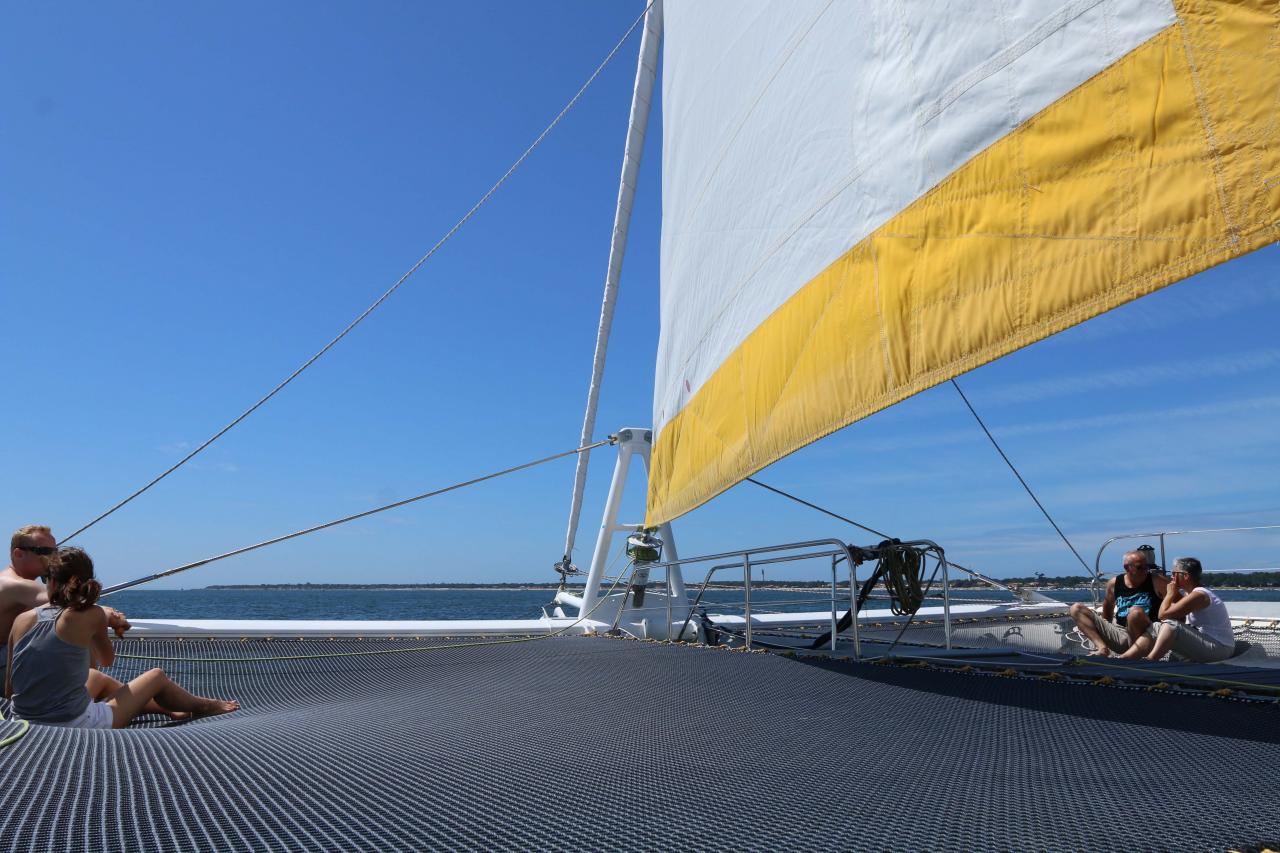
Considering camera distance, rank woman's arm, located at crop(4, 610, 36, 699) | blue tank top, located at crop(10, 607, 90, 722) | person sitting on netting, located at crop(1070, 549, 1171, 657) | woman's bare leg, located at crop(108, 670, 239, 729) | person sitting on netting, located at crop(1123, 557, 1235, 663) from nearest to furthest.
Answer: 1. blue tank top, located at crop(10, 607, 90, 722)
2. woman's arm, located at crop(4, 610, 36, 699)
3. woman's bare leg, located at crop(108, 670, 239, 729)
4. person sitting on netting, located at crop(1123, 557, 1235, 663)
5. person sitting on netting, located at crop(1070, 549, 1171, 657)

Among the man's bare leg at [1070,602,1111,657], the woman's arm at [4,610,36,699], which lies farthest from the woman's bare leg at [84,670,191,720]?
the man's bare leg at [1070,602,1111,657]

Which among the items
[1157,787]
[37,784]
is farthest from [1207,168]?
[37,784]

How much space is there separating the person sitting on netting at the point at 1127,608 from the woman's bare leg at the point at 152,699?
4639 millimetres

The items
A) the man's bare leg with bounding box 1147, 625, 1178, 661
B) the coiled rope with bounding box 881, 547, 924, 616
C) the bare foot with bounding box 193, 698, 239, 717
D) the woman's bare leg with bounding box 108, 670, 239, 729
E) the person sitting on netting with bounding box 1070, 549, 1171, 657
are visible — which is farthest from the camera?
the person sitting on netting with bounding box 1070, 549, 1171, 657

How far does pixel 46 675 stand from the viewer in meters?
2.91

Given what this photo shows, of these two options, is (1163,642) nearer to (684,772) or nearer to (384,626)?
(684,772)

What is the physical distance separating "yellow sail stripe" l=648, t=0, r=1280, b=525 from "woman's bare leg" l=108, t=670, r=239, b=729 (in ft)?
8.65

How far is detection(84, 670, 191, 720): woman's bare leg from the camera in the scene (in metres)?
3.42

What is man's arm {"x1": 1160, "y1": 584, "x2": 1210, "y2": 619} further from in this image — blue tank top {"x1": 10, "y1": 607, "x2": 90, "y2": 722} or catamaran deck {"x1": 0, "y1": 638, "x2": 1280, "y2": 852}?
blue tank top {"x1": 10, "y1": 607, "x2": 90, "y2": 722}

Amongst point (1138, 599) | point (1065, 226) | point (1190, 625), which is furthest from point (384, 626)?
point (1065, 226)

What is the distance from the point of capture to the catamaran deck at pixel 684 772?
1.44 m

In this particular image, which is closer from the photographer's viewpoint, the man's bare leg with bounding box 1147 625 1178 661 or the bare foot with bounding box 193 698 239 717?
the bare foot with bounding box 193 698 239 717

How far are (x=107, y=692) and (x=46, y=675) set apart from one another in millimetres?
637

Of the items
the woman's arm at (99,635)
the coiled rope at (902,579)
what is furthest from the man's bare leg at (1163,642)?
the woman's arm at (99,635)
